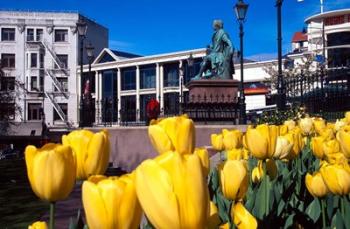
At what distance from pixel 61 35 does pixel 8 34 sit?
6.90 m

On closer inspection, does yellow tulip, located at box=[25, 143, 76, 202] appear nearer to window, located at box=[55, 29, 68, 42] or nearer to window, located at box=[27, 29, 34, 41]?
window, located at box=[55, 29, 68, 42]

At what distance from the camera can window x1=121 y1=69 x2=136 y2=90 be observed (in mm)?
67000

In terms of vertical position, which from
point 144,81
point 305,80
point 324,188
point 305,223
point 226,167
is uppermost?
point 144,81

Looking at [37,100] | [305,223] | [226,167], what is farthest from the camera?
[37,100]

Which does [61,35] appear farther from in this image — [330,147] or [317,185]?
[317,185]

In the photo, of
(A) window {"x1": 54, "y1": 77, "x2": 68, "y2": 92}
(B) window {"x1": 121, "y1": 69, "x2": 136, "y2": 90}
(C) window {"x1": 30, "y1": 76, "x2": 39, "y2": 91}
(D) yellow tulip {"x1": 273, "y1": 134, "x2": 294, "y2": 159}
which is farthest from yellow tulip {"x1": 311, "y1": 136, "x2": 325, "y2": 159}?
(B) window {"x1": 121, "y1": 69, "x2": 136, "y2": 90}

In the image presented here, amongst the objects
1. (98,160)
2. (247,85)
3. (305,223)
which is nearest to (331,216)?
(305,223)

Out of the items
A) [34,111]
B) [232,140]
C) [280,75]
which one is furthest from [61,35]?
[232,140]

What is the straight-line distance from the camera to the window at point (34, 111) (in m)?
61.8

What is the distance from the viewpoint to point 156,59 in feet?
208

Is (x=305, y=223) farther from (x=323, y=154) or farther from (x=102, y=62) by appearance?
(x=102, y=62)

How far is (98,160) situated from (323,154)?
1520 millimetres

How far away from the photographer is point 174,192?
0.86 metres

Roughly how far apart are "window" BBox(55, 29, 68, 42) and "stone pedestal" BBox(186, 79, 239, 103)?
53998 mm
